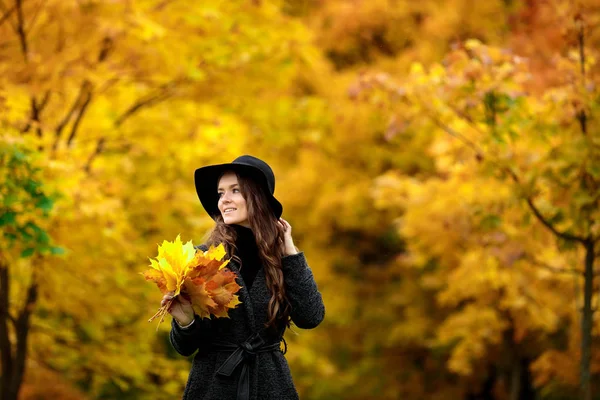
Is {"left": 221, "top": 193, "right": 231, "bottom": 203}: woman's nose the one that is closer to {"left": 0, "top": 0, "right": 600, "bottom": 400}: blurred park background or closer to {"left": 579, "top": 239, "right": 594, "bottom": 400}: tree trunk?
{"left": 0, "top": 0, "right": 600, "bottom": 400}: blurred park background

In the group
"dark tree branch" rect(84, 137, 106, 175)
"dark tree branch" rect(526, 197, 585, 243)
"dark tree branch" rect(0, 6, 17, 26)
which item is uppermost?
"dark tree branch" rect(0, 6, 17, 26)

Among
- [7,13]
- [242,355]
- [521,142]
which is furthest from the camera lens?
[521,142]

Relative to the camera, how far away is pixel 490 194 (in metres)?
7.05

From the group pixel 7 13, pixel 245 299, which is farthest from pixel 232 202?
pixel 7 13

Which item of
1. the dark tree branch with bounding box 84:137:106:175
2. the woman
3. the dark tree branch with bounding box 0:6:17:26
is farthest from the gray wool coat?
the dark tree branch with bounding box 84:137:106:175

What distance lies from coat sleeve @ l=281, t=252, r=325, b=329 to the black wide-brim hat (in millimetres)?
222

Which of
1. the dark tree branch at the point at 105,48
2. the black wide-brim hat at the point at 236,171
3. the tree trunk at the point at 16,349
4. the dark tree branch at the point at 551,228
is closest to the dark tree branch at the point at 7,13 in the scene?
the dark tree branch at the point at 105,48

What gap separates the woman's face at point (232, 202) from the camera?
342cm

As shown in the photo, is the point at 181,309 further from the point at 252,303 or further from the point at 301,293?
the point at 301,293

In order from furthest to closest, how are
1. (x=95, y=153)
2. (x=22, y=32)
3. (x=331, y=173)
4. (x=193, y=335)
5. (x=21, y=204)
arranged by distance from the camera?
(x=331, y=173) < (x=95, y=153) < (x=22, y=32) < (x=21, y=204) < (x=193, y=335)

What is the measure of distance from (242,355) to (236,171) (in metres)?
0.74

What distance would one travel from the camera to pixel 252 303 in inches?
133

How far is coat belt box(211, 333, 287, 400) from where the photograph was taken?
3.26 metres

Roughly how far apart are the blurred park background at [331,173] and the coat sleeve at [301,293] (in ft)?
8.21
